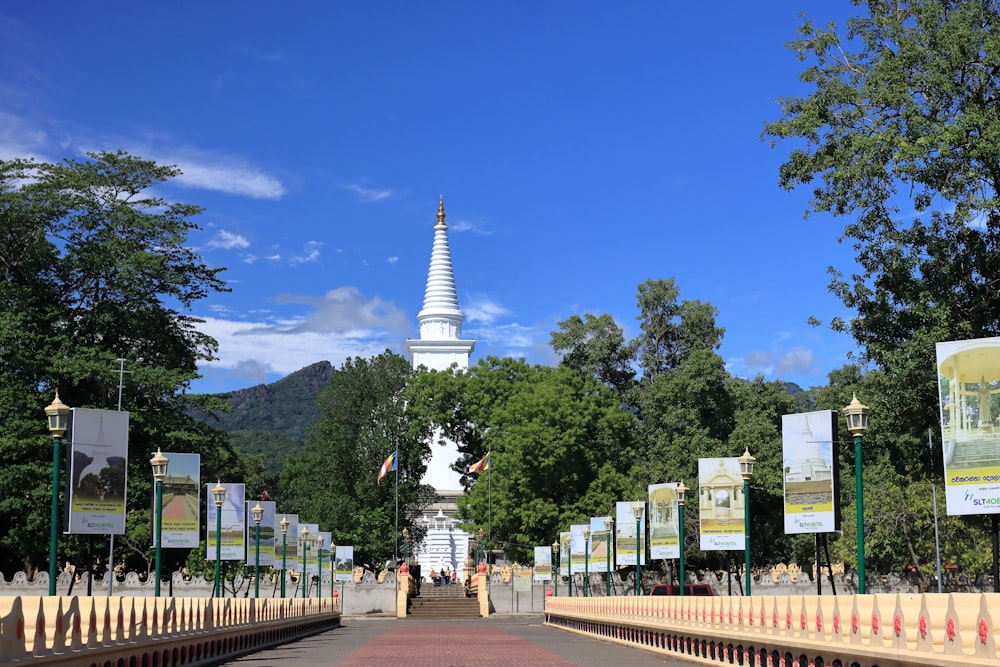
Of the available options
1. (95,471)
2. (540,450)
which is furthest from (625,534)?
(95,471)

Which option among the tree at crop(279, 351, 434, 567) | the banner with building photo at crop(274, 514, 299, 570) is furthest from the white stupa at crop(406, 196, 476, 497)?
the banner with building photo at crop(274, 514, 299, 570)

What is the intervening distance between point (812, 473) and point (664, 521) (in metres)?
13.5

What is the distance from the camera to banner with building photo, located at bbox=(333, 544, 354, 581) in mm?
59312

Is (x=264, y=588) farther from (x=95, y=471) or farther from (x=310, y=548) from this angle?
(x=95, y=471)

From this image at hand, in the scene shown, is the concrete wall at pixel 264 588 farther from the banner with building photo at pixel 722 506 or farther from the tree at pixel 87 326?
the banner with building photo at pixel 722 506

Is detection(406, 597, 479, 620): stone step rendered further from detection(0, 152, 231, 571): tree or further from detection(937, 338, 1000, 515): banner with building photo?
detection(937, 338, 1000, 515): banner with building photo

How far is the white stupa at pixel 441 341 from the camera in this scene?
3593 inches

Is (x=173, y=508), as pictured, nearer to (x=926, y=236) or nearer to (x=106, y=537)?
(x=926, y=236)

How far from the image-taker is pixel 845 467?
6275cm

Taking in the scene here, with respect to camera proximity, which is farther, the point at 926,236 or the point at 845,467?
the point at 845,467

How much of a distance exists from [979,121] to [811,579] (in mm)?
33786

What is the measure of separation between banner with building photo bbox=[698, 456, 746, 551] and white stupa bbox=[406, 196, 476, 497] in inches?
2254

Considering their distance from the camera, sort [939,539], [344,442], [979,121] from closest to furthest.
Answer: [979,121]
[939,539]
[344,442]

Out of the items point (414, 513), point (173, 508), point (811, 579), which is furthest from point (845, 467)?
point (173, 508)
